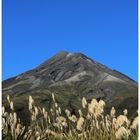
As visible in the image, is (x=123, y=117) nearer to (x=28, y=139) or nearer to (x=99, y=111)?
(x=99, y=111)

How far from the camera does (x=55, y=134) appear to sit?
1000 cm

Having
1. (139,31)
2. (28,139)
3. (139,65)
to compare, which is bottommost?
(28,139)

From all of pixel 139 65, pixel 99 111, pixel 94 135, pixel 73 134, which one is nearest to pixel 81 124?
pixel 94 135

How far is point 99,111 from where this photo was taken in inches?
298

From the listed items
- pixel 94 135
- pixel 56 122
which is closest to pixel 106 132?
pixel 94 135

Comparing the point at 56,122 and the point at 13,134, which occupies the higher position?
the point at 56,122

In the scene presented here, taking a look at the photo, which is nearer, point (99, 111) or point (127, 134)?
point (99, 111)

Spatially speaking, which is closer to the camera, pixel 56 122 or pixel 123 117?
pixel 123 117

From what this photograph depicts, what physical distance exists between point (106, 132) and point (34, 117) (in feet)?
4.37

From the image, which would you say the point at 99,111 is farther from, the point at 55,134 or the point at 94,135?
the point at 55,134

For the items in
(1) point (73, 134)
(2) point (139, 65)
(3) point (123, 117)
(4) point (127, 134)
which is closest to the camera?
(2) point (139, 65)

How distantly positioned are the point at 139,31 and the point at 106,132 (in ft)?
8.54

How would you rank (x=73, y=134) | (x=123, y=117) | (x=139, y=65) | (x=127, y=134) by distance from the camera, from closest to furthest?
(x=139, y=65) → (x=123, y=117) → (x=127, y=134) → (x=73, y=134)

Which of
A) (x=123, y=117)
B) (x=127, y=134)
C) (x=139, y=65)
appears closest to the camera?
(x=139, y=65)
